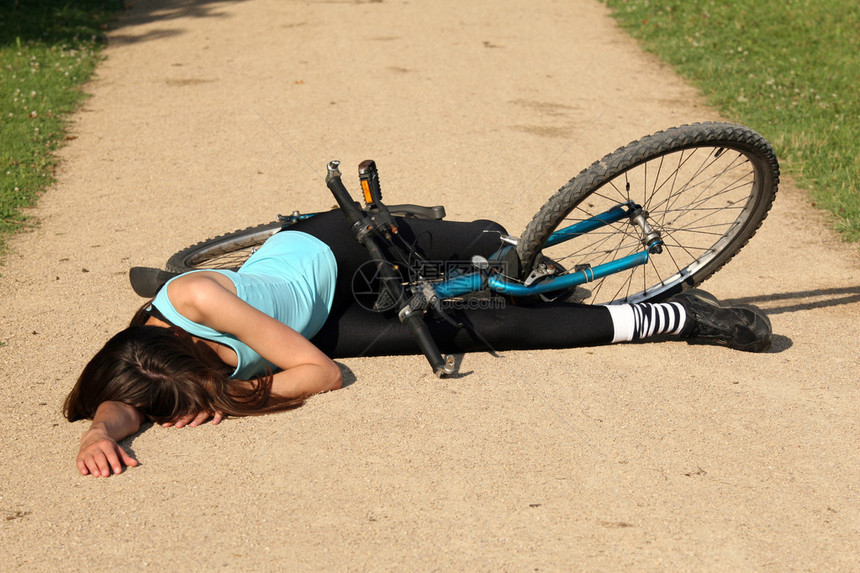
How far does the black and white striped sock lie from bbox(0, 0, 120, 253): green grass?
340 cm

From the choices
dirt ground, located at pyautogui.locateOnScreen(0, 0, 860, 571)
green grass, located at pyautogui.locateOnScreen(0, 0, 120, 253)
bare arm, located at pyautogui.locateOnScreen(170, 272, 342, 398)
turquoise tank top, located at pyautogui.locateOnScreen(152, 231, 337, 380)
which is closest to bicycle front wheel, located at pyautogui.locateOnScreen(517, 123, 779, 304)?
dirt ground, located at pyautogui.locateOnScreen(0, 0, 860, 571)

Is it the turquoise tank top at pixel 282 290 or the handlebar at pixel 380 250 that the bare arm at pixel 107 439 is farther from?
the handlebar at pixel 380 250

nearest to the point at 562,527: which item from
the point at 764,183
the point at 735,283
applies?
the point at 764,183

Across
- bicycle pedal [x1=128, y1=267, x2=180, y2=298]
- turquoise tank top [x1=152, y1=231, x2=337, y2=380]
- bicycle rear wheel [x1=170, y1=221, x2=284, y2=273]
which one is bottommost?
bicycle pedal [x1=128, y1=267, x2=180, y2=298]

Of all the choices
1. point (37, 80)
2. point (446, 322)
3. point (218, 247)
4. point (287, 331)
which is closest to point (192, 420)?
point (287, 331)

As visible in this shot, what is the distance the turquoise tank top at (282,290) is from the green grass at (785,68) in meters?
3.26

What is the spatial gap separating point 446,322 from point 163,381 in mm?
1176

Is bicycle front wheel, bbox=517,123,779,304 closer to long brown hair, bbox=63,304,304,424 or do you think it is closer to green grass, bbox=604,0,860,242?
green grass, bbox=604,0,860,242

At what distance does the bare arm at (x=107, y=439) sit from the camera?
287cm

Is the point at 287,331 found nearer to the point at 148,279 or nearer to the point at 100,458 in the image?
the point at 100,458

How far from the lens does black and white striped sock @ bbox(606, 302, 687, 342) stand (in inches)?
→ 144

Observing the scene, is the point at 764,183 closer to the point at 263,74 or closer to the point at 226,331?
the point at 226,331

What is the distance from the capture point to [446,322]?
3.57 m

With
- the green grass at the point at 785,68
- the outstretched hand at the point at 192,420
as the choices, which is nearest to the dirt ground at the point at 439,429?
the outstretched hand at the point at 192,420
